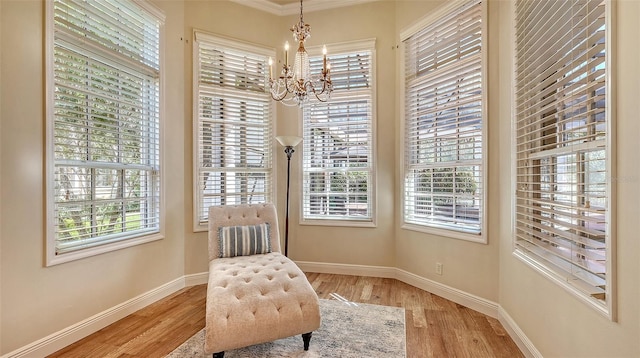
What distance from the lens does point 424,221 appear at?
322cm

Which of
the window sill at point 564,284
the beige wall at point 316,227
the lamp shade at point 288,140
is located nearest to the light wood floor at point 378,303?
the beige wall at point 316,227

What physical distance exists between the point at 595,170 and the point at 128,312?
3.52 meters

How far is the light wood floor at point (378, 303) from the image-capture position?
2090mm

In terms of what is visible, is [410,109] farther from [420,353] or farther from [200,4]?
[200,4]

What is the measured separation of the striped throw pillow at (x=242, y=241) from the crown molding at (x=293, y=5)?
2756 millimetres

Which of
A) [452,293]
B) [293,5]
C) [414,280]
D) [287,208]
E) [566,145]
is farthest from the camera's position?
[293,5]

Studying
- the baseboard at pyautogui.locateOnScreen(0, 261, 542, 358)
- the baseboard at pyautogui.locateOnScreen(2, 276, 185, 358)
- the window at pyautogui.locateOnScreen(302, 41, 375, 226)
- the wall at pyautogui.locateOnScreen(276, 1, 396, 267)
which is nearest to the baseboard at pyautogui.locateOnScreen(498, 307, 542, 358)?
the baseboard at pyautogui.locateOnScreen(0, 261, 542, 358)

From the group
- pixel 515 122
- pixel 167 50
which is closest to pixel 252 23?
pixel 167 50

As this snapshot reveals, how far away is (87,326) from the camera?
2.29m

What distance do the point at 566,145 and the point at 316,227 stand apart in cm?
267

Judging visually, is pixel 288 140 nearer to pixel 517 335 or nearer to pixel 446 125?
pixel 446 125

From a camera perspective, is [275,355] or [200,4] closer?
[275,355]

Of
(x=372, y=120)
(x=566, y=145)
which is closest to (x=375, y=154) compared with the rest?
(x=372, y=120)

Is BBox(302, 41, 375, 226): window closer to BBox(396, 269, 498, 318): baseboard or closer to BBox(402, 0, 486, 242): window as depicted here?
BBox(402, 0, 486, 242): window
